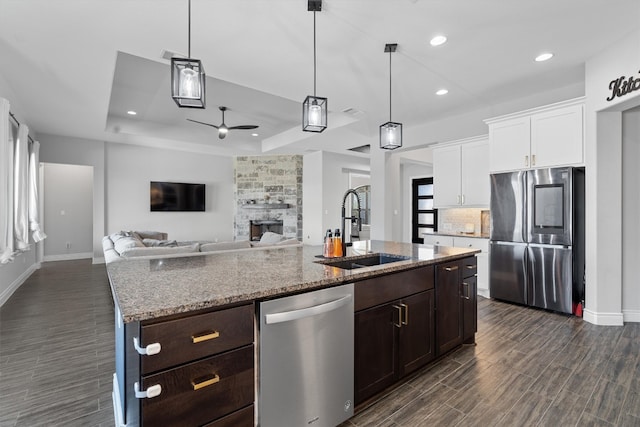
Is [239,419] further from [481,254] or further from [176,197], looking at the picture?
[176,197]

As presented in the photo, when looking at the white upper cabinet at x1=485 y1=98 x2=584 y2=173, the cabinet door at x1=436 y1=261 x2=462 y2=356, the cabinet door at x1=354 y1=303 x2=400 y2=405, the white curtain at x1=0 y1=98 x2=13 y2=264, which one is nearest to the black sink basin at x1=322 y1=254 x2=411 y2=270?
the cabinet door at x1=436 y1=261 x2=462 y2=356

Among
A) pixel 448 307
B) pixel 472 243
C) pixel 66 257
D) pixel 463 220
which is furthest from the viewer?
pixel 66 257

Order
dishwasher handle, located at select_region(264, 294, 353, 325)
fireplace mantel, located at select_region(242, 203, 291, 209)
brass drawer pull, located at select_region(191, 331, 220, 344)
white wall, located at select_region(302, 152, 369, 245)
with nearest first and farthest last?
brass drawer pull, located at select_region(191, 331, 220, 344) < dishwasher handle, located at select_region(264, 294, 353, 325) < white wall, located at select_region(302, 152, 369, 245) < fireplace mantel, located at select_region(242, 203, 291, 209)

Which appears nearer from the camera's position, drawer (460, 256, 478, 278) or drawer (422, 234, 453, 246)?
drawer (460, 256, 478, 278)

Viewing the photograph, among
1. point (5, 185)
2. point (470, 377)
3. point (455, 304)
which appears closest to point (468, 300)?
point (455, 304)

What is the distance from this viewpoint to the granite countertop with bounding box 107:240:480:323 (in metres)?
1.23

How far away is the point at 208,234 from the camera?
28.5ft

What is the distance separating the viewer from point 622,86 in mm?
2998

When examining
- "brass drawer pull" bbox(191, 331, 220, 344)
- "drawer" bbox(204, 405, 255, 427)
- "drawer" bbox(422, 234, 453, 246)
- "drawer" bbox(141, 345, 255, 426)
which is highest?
"drawer" bbox(422, 234, 453, 246)

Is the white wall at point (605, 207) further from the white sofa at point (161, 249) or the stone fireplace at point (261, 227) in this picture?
the stone fireplace at point (261, 227)

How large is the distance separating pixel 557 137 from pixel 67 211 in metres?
9.97

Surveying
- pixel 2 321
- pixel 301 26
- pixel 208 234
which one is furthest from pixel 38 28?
pixel 208 234

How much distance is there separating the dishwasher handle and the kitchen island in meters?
0.09

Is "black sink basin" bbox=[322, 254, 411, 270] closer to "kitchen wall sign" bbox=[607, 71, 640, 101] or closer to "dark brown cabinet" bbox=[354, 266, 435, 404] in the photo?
"dark brown cabinet" bbox=[354, 266, 435, 404]
